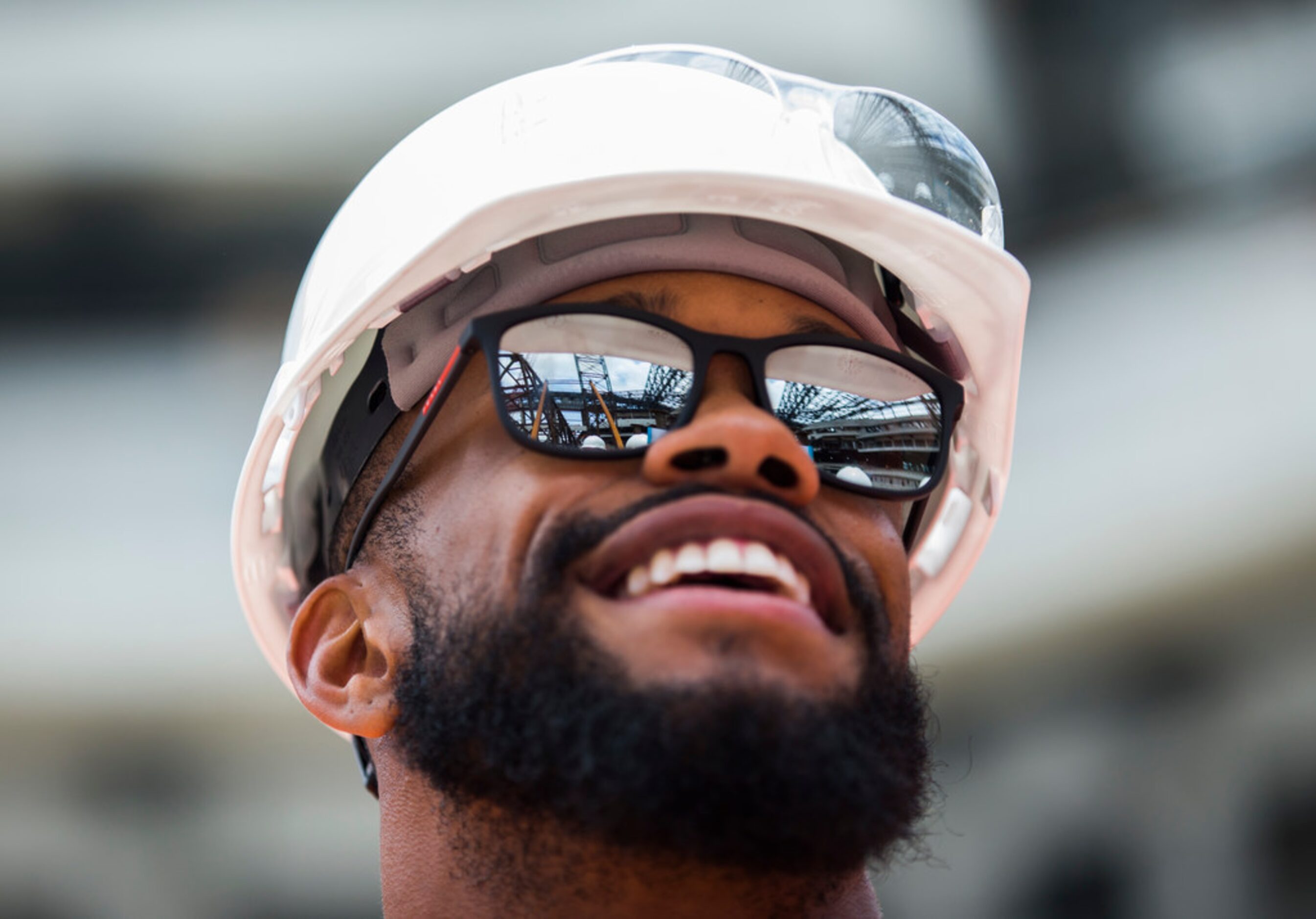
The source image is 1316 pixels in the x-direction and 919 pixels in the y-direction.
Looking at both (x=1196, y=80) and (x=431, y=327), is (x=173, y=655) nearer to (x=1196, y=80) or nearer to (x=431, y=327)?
(x=431, y=327)

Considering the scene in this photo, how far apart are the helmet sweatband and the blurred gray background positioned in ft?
11.7

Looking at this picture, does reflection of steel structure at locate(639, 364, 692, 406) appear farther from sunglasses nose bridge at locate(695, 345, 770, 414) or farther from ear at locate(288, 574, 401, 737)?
ear at locate(288, 574, 401, 737)

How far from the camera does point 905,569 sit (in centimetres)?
200

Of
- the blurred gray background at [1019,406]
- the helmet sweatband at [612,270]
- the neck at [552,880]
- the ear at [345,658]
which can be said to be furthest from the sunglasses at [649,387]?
the blurred gray background at [1019,406]

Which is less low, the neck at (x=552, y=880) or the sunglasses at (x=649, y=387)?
the sunglasses at (x=649, y=387)

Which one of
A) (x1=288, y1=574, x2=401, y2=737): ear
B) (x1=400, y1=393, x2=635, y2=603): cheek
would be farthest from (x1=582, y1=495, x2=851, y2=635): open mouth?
(x1=288, y1=574, x2=401, y2=737): ear

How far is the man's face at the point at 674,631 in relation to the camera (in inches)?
60.1

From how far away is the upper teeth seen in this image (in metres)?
1.67

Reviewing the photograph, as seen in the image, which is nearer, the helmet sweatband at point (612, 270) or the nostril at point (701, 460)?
the nostril at point (701, 460)

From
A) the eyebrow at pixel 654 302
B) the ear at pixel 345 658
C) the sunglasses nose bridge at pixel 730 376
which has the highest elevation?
the eyebrow at pixel 654 302

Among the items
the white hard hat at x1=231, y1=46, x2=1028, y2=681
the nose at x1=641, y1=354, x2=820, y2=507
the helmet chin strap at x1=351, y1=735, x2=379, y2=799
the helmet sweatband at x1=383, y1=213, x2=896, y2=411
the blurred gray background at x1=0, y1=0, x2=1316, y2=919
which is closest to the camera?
the nose at x1=641, y1=354, x2=820, y2=507

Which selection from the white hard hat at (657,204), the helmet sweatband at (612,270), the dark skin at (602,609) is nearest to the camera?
the dark skin at (602,609)

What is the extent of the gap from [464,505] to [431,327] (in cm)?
36

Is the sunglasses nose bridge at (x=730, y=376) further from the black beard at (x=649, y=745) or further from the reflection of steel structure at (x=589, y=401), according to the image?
the black beard at (x=649, y=745)
